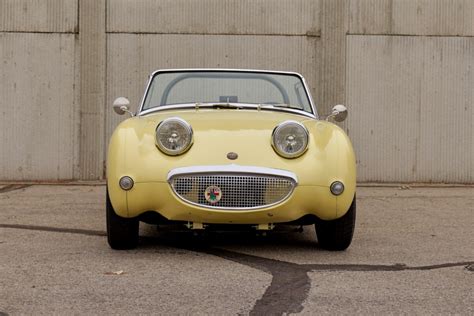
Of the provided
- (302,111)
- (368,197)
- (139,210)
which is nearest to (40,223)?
(139,210)

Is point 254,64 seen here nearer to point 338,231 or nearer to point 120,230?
point 338,231

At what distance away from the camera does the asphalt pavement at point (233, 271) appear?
3.46 m

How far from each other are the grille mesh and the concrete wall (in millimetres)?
6775

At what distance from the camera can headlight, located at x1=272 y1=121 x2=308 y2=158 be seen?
458 centimetres

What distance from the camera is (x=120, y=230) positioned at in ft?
15.6

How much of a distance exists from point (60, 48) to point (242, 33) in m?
2.89

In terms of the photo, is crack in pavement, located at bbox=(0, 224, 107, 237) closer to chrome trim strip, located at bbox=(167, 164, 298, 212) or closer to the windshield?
the windshield

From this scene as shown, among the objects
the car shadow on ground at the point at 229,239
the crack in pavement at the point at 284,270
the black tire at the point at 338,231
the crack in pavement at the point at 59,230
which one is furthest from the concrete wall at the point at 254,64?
the black tire at the point at 338,231

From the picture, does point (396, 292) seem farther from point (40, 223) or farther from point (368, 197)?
point (368, 197)

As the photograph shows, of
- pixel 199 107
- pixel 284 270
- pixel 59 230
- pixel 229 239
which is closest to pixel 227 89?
pixel 199 107

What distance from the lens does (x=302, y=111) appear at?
18.4ft

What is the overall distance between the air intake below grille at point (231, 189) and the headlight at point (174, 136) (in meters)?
0.21

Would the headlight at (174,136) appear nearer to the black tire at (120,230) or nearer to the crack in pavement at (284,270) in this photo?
the black tire at (120,230)

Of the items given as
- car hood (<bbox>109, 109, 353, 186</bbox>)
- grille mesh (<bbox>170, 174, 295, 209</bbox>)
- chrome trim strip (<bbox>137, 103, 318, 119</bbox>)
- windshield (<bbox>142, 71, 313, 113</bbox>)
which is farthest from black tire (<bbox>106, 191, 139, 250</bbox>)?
windshield (<bbox>142, 71, 313, 113</bbox>)
